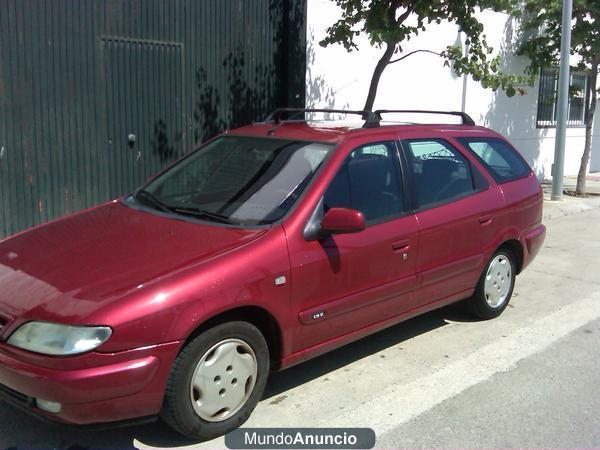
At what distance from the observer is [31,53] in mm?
6594

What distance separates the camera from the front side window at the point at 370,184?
4.05 metres

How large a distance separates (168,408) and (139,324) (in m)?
0.50

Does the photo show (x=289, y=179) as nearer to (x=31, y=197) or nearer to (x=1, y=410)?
(x=1, y=410)

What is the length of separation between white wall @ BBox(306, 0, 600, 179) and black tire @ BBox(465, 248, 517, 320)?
15.1 ft

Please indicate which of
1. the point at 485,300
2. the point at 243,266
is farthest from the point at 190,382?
the point at 485,300

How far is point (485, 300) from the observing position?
17.3ft

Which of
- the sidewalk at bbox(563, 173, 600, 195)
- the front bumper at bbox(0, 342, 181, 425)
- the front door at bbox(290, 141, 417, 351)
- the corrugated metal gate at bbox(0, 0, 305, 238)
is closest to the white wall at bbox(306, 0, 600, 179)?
the sidewalk at bbox(563, 173, 600, 195)

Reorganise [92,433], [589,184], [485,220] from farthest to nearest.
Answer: [589,184] < [485,220] < [92,433]

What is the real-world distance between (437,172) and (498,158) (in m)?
1.04

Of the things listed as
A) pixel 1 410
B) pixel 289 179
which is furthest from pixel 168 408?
pixel 289 179

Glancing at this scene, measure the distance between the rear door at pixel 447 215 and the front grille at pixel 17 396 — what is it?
2532 millimetres

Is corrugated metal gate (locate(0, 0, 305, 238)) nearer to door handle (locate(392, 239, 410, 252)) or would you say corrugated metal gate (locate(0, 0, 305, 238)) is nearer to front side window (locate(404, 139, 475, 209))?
front side window (locate(404, 139, 475, 209))

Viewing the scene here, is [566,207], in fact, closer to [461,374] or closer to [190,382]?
[461,374]

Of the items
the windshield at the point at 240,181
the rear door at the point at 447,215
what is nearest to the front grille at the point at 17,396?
the windshield at the point at 240,181
